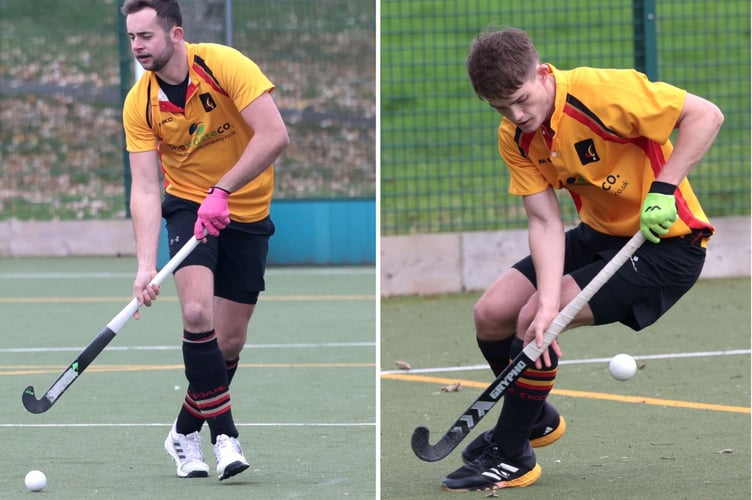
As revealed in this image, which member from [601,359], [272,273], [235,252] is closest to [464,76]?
[272,273]

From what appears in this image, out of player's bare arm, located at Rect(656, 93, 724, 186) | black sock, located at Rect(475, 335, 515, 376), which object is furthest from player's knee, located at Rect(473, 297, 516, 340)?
player's bare arm, located at Rect(656, 93, 724, 186)

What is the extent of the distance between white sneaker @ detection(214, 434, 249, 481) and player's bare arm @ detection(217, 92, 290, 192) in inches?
29.6

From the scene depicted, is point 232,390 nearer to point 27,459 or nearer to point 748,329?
point 27,459

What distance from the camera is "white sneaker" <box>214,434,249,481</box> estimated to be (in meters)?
4.30

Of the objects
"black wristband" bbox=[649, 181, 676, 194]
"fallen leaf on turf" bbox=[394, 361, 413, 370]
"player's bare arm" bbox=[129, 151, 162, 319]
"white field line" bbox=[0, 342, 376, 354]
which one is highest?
"black wristband" bbox=[649, 181, 676, 194]

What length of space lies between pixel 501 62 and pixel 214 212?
A: 1.03 m

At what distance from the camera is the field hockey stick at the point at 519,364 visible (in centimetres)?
408

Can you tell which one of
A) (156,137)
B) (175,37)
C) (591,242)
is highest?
(175,37)

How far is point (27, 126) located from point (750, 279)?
694 cm

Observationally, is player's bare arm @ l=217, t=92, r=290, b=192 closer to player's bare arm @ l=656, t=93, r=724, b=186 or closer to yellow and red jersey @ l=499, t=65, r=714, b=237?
yellow and red jersey @ l=499, t=65, r=714, b=237

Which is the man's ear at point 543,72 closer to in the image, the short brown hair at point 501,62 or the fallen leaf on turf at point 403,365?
the short brown hair at point 501,62

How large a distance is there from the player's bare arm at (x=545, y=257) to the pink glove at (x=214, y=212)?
35.2 inches

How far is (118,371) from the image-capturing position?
6.55 metres

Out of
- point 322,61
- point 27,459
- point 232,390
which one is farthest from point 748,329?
point 322,61
